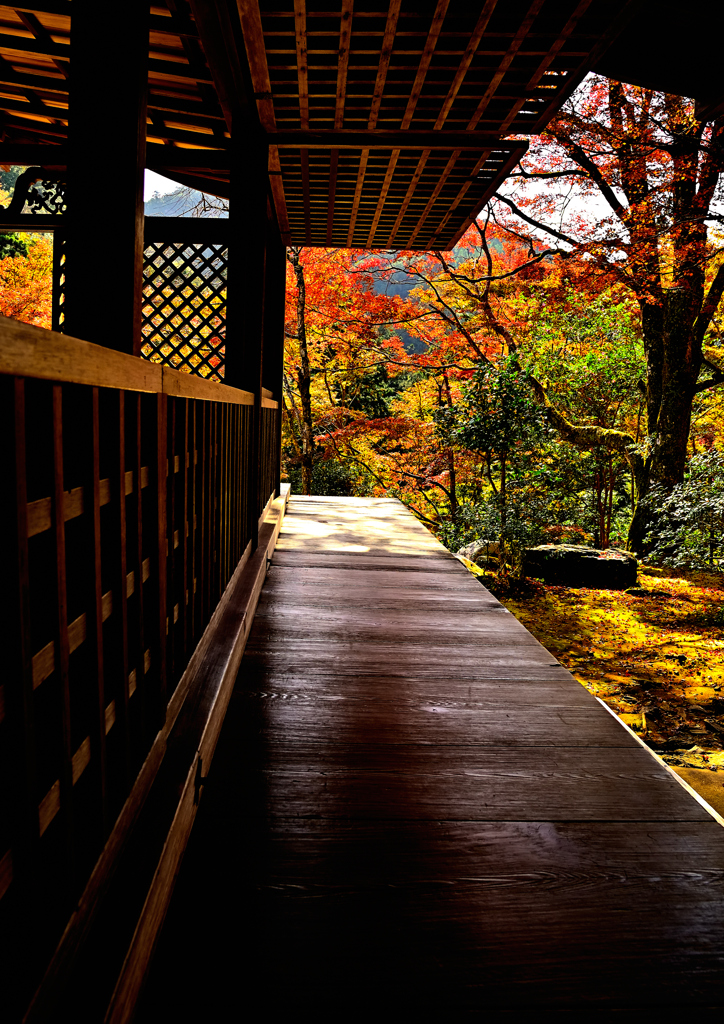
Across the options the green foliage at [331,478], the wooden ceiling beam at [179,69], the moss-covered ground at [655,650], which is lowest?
the moss-covered ground at [655,650]

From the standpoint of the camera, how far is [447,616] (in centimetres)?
290

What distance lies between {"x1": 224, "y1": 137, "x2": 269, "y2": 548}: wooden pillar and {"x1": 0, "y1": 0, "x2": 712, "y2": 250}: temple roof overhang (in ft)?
0.22

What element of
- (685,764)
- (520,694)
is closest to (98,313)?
(520,694)

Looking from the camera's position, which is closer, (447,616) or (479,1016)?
(479,1016)

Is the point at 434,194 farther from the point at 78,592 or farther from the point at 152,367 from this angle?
the point at 78,592

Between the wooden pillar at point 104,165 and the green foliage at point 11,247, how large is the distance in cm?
909

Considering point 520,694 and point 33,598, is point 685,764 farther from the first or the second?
point 33,598

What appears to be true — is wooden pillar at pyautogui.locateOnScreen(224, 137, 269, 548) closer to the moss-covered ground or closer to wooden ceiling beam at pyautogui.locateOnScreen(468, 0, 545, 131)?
wooden ceiling beam at pyautogui.locateOnScreen(468, 0, 545, 131)

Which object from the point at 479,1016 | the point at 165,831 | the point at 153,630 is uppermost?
the point at 153,630

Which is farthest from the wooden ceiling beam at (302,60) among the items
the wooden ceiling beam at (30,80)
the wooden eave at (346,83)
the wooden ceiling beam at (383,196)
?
the wooden ceiling beam at (30,80)

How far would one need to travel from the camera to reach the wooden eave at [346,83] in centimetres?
224

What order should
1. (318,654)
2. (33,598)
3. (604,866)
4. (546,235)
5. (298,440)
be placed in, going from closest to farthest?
(33,598) < (604,866) < (318,654) < (546,235) < (298,440)

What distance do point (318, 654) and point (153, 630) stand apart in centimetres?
116

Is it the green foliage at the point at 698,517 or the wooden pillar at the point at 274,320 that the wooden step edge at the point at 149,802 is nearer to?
the wooden pillar at the point at 274,320
